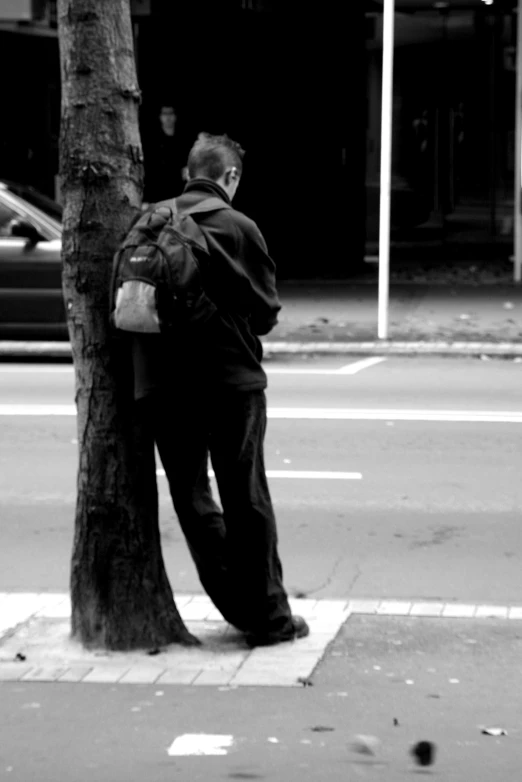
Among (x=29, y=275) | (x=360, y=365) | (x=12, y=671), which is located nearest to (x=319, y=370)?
(x=360, y=365)

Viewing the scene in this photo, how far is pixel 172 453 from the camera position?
5914 mm

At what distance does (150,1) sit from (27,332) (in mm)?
7977

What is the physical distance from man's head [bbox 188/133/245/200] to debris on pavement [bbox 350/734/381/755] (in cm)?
210

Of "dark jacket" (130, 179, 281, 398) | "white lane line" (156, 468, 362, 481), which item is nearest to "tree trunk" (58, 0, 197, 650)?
"dark jacket" (130, 179, 281, 398)

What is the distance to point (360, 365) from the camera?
1542cm

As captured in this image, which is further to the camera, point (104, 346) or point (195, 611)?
point (195, 611)

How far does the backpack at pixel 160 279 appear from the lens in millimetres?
5574

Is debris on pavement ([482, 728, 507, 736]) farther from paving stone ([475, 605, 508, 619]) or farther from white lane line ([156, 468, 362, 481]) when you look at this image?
white lane line ([156, 468, 362, 481])

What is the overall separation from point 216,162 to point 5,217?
1014 cm

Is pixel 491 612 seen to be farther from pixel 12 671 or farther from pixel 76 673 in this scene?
pixel 12 671

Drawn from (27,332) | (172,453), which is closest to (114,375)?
(172,453)

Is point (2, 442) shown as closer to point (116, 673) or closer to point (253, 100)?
point (116, 673)

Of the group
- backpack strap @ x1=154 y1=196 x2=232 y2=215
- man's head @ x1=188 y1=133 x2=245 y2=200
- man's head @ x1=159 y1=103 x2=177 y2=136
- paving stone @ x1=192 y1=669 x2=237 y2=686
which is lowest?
paving stone @ x1=192 y1=669 x2=237 y2=686

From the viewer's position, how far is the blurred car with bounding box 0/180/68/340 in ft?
51.3
